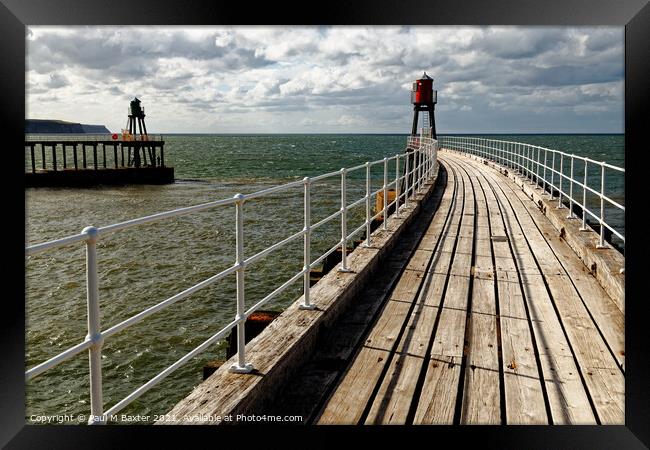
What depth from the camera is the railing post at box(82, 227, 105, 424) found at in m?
→ 2.16

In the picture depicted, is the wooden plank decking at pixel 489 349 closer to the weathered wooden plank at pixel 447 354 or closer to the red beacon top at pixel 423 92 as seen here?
the weathered wooden plank at pixel 447 354

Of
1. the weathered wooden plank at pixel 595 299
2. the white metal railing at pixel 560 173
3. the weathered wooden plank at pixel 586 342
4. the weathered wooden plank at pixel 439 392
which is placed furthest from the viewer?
the white metal railing at pixel 560 173

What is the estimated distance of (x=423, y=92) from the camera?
39.0m

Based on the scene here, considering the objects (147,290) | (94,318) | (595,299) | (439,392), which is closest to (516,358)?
(439,392)

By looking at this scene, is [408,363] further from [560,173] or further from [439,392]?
[560,173]

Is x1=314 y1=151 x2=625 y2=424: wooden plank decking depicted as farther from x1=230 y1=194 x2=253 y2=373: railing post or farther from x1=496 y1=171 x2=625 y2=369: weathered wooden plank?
x1=230 y1=194 x2=253 y2=373: railing post

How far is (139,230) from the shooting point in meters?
19.7

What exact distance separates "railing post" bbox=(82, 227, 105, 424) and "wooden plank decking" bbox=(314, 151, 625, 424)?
1115 mm

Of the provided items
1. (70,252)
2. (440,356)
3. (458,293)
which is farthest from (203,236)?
(440,356)

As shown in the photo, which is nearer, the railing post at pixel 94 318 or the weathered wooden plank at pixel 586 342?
the railing post at pixel 94 318
